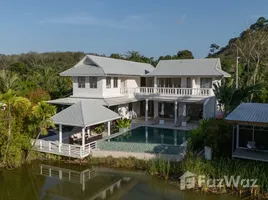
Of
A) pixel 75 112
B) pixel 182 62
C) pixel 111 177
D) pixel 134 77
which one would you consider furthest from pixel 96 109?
Result: pixel 182 62

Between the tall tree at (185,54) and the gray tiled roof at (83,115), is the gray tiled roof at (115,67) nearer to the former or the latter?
the gray tiled roof at (83,115)

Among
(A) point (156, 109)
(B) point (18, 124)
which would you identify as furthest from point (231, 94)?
(B) point (18, 124)

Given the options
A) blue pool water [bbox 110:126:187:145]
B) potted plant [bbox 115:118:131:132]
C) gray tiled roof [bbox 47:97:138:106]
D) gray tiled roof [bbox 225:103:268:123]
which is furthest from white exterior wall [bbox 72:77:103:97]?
gray tiled roof [bbox 225:103:268:123]

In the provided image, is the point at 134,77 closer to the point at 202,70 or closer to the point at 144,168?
the point at 202,70

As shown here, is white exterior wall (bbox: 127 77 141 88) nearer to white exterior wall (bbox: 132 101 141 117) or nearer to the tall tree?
white exterior wall (bbox: 132 101 141 117)

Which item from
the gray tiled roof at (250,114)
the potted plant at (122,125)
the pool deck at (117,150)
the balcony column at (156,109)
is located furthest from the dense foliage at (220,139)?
the balcony column at (156,109)

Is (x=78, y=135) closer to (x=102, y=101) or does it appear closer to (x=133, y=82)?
(x=102, y=101)

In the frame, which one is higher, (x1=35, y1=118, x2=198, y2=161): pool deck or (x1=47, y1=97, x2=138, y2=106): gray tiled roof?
(x1=47, y1=97, x2=138, y2=106): gray tiled roof
